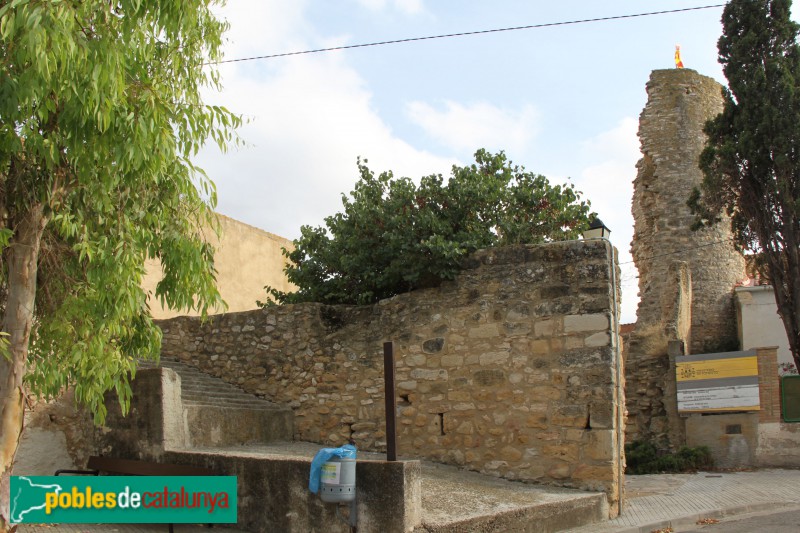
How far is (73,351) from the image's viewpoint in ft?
18.1

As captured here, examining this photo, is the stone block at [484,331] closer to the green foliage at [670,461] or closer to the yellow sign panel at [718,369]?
the green foliage at [670,461]

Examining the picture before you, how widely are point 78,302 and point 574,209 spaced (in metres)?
7.14

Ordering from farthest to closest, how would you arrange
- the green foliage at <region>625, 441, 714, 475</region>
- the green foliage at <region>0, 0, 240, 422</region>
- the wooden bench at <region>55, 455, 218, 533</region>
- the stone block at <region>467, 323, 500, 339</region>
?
the green foliage at <region>625, 441, 714, 475</region>
the stone block at <region>467, 323, 500, 339</region>
the wooden bench at <region>55, 455, 218, 533</region>
the green foliage at <region>0, 0, 240, 422</region>

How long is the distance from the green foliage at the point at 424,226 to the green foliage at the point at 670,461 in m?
5.02

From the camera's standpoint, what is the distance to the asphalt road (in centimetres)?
719

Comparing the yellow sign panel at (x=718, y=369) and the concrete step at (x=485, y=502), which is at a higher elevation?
the yellow sign panel at (x=718, y=369)

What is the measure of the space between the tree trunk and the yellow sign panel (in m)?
12.0

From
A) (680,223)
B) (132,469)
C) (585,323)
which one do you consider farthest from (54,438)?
(680,223)

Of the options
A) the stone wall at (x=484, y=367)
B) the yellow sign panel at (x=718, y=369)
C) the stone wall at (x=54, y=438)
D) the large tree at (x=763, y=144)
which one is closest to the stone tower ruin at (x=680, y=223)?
the large tree at (x=763, y=144)

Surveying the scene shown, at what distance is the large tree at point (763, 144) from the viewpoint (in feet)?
53.5

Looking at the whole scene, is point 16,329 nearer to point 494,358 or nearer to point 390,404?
point 390,404

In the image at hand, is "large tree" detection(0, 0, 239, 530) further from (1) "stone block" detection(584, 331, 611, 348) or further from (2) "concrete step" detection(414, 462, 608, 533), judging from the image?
(1) "stone block" detection(584, 331, 611, 348)

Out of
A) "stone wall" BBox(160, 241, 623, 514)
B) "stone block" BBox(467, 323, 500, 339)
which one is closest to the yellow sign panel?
"stone wall" BBox(160, 241, 623, 514)

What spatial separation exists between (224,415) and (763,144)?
44.5 feet
